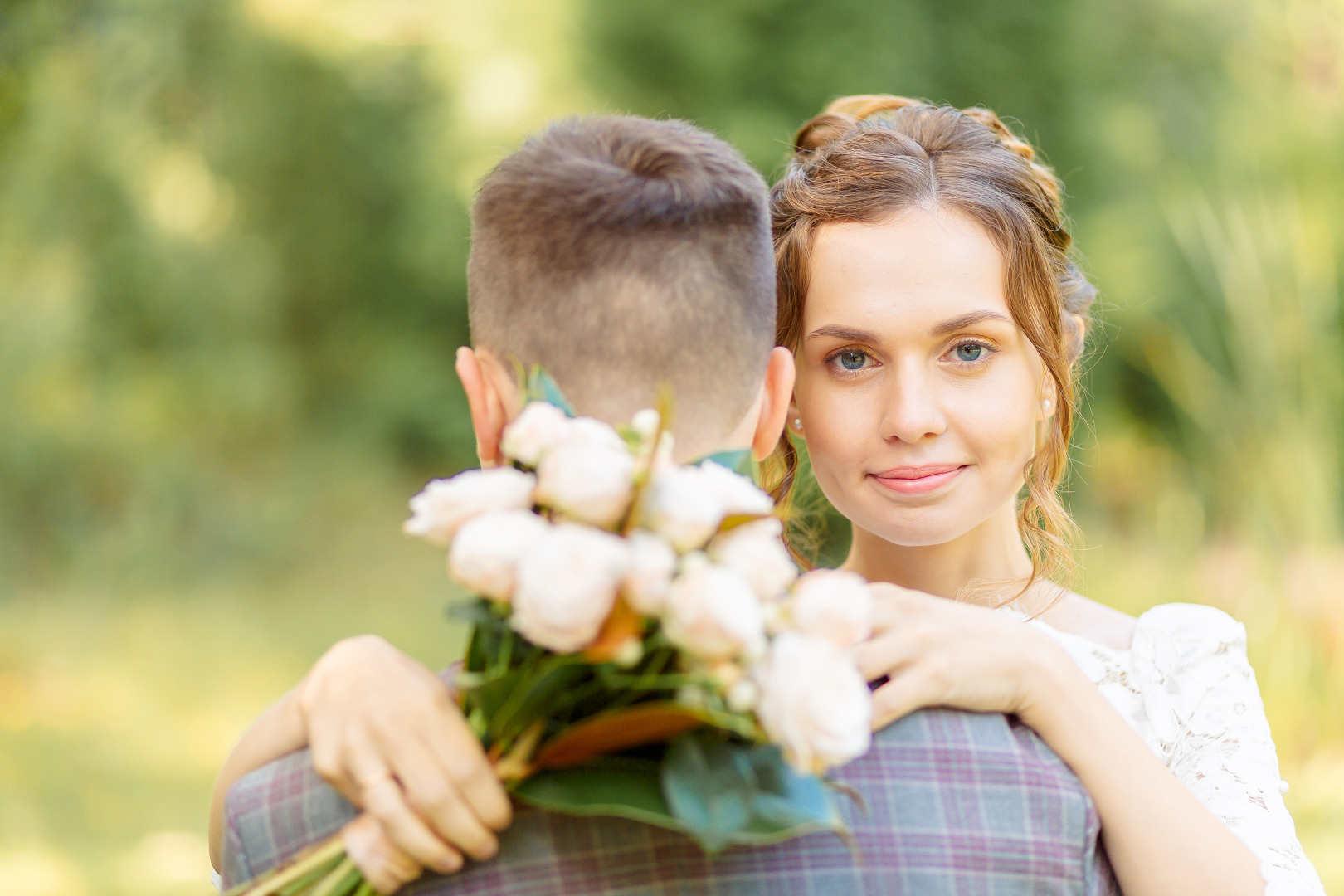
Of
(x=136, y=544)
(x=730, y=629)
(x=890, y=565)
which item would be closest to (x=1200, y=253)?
(x=890, y=565)

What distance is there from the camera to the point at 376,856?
4.15 ft

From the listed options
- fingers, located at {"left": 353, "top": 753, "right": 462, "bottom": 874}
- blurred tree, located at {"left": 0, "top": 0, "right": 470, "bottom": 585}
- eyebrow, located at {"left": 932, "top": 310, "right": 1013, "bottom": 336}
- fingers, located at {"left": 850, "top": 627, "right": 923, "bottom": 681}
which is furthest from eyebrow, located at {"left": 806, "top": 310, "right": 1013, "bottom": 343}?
blurred tree, located at {"left": 0, "top": 0, "right": 470, "bottom": 585}

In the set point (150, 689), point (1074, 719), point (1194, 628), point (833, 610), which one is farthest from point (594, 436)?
point (150, 689)

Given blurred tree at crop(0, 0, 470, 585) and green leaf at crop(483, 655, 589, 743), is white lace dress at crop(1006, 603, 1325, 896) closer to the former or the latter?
green leaf at crop(483, 655, 589, 743)

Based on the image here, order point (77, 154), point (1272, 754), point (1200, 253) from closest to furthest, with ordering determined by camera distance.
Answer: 1. point (1272, 754)
2. point (1200, 253)
3. point (77, 154)

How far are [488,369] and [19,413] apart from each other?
28.7 feet

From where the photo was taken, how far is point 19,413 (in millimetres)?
8969

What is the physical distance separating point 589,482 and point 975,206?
155 centimetres

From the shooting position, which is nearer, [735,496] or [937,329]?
[735,496]

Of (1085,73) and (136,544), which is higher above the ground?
(1085,73)

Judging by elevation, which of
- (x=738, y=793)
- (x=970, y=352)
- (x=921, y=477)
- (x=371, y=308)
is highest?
(x=371, y=308)

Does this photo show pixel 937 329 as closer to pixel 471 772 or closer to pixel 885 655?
pixel 885 655

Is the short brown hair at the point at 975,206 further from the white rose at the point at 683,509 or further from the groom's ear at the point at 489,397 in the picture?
the white rose at the point at 683,509

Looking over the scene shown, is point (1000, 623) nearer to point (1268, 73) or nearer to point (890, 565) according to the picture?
point (890, 565)
